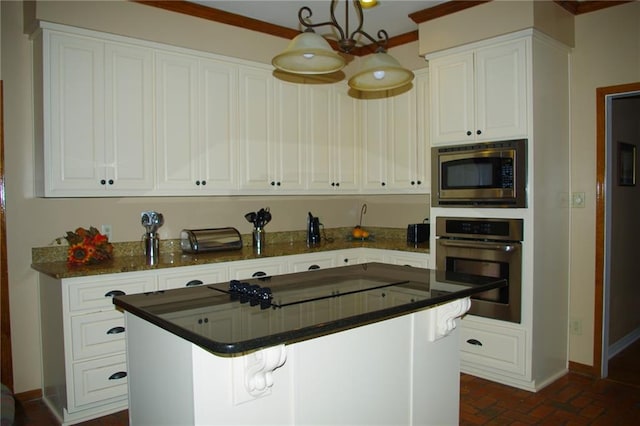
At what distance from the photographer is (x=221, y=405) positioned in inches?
60.0

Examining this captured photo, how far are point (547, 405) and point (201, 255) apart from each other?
255 centimetres

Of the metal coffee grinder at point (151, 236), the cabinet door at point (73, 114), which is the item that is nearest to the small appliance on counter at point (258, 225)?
the metal coffee grinder at point (151, 236)

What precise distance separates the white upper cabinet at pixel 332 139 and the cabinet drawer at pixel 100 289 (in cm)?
182

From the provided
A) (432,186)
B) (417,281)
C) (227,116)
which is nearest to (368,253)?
(432,186)

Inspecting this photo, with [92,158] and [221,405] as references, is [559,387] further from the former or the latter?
[92,158]

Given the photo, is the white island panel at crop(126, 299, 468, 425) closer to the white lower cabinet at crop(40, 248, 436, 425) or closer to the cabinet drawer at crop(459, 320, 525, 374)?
the white lower cabinet at crop(40, 248, 436, 425)

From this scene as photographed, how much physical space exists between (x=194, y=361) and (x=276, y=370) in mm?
337

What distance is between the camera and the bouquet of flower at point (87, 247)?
3.00 metres

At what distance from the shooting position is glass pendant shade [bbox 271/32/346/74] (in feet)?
6.93

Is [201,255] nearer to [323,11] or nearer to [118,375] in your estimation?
[118,375]

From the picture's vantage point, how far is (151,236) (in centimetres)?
335

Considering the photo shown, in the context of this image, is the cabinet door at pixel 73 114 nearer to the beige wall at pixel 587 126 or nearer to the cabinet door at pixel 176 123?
the cabinet door at pixel 176 123

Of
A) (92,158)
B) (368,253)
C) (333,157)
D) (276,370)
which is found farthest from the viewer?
(333,157)

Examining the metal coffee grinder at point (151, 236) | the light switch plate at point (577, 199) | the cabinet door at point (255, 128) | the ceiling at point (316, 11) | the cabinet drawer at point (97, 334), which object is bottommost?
the cabinet drawer at point (97, 334)
